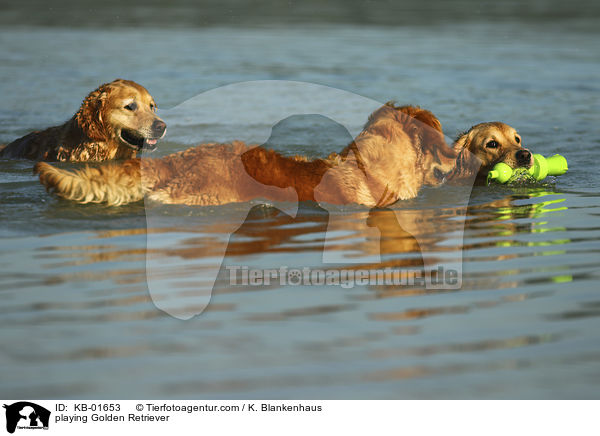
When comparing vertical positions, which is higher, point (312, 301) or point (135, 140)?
point (135, 140)

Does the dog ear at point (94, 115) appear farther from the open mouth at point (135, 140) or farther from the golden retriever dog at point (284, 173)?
the golden retriever dog at point (284, 173)

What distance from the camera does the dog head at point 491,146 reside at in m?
7.00

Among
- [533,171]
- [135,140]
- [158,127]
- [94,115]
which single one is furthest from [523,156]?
[94,115]

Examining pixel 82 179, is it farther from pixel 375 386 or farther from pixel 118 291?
pixel 375 386

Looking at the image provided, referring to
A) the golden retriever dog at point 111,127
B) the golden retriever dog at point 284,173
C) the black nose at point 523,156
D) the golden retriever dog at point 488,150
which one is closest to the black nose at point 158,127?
the golden retriever dog at point 111,127

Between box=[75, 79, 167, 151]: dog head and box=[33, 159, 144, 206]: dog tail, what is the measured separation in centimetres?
193

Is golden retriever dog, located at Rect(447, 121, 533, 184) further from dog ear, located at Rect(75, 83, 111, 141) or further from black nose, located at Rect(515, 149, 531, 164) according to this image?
dog ear, located at Rect(75, 83, 111, 141)

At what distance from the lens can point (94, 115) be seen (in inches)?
289

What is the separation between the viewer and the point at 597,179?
24.2ft

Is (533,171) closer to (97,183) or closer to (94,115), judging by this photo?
(97,183)

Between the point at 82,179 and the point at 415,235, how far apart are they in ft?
6.95

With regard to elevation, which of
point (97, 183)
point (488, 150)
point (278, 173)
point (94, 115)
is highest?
point (94, 115)
